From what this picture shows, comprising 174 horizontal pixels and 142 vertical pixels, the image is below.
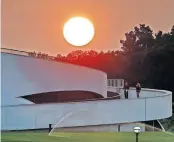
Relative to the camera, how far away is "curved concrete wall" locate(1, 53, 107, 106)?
21.7m

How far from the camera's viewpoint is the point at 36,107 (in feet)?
62.1

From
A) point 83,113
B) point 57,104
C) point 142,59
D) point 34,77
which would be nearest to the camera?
point 57,104

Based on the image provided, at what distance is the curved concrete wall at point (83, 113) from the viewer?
18.9 meters

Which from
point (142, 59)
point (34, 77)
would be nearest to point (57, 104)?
point (34, 77)

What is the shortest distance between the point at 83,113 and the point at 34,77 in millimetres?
3544

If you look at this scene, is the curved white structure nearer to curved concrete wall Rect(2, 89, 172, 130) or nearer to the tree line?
curved concrete wall Rect(2, 89, 172, 130)

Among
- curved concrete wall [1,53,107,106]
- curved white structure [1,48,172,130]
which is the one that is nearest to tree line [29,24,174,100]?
curved concrete wall [1,53,107,106]

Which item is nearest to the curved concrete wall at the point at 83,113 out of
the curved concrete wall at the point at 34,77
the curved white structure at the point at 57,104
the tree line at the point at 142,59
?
the curved white structure at the point at 57,104

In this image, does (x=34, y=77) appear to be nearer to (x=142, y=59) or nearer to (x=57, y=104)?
(x=57, y=104)

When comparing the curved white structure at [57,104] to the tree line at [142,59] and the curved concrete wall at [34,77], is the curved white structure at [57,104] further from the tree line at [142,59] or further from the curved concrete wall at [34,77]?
the tree line at [142,59]

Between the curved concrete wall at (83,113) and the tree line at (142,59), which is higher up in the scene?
the tree line at (142,59)

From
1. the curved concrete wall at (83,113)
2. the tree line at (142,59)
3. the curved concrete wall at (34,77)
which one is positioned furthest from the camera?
the tree line at (142,59)

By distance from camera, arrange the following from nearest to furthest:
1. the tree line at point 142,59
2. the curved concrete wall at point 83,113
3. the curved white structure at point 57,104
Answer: the curved concrete wall at point 83,113 → the curved white structure at point 57,104 → the tree line at point 142,59

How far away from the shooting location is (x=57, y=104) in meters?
19.3
